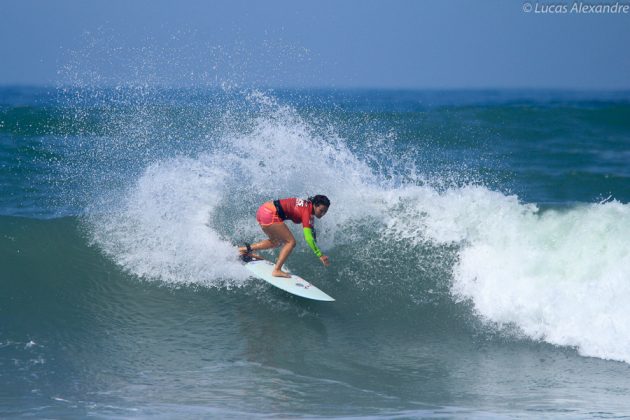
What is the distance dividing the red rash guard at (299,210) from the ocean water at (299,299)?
1144 mm

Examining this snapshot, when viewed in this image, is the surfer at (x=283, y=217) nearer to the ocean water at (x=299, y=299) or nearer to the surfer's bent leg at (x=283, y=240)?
the surfer's bent leg at (x=283, y=240)

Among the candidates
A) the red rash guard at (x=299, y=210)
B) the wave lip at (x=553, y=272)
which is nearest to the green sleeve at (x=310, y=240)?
the red rash guard at (x=299, y=210)

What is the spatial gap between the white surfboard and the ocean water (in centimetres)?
25

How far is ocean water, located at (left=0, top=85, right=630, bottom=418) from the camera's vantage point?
691cm

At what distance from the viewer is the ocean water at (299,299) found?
272 inches

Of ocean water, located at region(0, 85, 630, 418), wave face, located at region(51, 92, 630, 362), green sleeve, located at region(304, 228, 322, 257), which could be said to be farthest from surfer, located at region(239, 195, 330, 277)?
wave face, located at region(51, 92, 630, 362)

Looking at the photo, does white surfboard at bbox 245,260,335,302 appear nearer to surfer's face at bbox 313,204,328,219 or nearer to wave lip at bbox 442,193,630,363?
surfer's face at bbox 313,204,328,219

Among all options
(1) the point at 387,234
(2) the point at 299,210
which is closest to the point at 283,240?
(2) the point at 299,210

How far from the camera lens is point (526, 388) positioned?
7301 millimetres

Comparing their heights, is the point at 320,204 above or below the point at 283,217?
above

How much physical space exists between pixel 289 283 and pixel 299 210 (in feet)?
3.32

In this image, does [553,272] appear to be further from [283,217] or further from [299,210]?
[283,217]

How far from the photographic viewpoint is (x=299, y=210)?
9219mm

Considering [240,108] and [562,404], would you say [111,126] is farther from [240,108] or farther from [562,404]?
[562,404]
